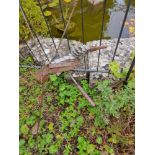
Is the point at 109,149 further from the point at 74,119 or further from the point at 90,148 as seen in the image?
the point at 74,119

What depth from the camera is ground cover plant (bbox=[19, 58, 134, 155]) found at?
88.0 inches

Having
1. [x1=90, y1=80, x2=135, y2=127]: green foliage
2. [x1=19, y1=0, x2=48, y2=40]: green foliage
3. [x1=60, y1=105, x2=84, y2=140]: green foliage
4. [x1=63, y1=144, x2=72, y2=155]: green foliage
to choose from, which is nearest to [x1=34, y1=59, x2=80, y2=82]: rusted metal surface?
[x1=90, y1=80, x2=135, y2=127]: green foliage

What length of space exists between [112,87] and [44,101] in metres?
0.68

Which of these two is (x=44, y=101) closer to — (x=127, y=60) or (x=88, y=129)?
(x=88, y=129)

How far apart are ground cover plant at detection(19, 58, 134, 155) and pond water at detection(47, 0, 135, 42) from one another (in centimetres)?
164

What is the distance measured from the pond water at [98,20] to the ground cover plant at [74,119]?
1639 mm

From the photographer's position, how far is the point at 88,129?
2359 millimetres

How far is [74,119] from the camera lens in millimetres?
2430

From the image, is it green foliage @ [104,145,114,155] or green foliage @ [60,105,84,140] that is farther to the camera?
green foliage @ [60,105,84,140]

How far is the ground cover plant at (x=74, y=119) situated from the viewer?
224cm

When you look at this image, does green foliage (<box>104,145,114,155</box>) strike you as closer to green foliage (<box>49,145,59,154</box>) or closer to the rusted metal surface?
green foliage (<box>49,145,59,154</box>)

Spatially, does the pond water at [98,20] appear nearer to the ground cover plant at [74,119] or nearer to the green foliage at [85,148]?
the ground cover plant at [74,119]

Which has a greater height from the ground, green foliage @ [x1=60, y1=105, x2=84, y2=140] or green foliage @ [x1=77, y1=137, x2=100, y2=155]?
green foliage @ [x1=60, y1=105, x2=84, y2=140]
